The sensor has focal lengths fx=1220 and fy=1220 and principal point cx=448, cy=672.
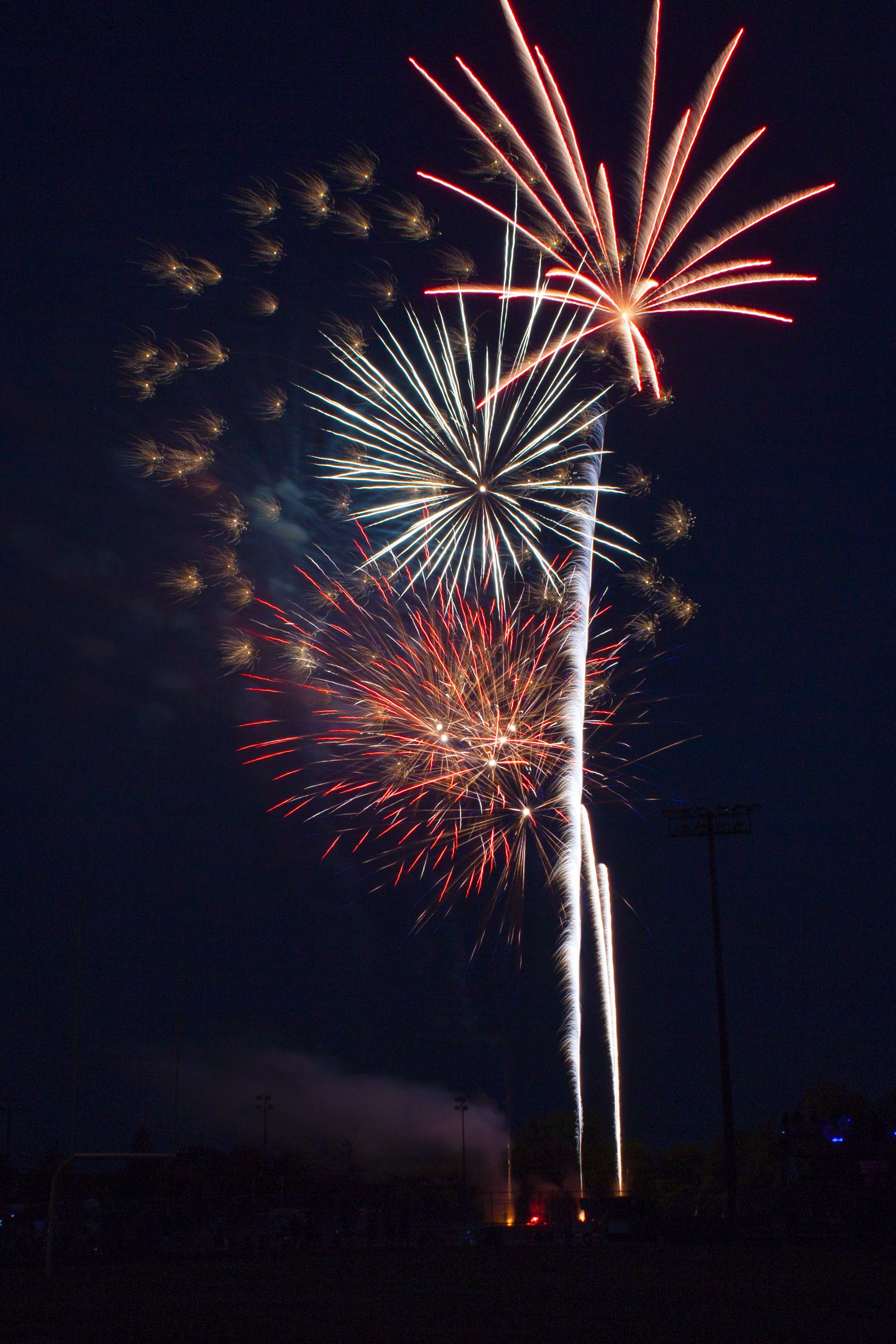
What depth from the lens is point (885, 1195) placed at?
3875 cm

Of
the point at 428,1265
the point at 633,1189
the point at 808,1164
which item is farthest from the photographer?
the point at 633,1189

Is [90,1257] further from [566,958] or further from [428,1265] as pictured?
[566,958]

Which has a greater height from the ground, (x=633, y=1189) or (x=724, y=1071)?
(x=724, y=1071)

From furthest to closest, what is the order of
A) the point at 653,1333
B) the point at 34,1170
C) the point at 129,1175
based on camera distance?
1. the point at 129,1175
2. the point at 34,1170
3. the point at 653,1333

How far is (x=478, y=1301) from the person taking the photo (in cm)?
1758

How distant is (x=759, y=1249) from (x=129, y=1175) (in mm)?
42910

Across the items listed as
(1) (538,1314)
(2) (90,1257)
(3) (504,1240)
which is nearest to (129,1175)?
(3) (504,1240)

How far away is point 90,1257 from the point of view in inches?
1136

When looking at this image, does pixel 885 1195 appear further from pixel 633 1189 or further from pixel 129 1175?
pixel 633 1189

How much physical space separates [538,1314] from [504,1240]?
83.9 feet

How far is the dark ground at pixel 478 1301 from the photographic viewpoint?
13.2m

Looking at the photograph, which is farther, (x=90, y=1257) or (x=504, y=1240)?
(x=504, y=1240)

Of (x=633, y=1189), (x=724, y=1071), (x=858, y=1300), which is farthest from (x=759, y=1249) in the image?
(x=633, y=1189)

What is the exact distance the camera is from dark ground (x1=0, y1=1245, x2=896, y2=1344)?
13188 mm
